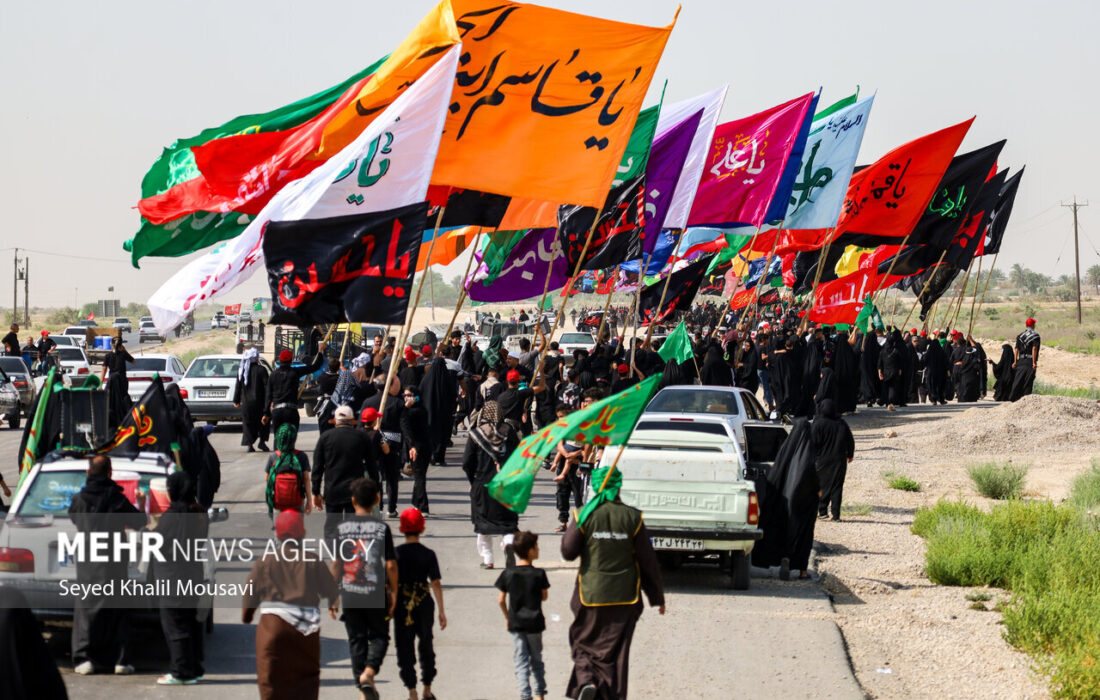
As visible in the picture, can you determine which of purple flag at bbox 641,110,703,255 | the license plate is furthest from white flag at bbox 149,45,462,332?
purple flag at bbox 641,110,703,255

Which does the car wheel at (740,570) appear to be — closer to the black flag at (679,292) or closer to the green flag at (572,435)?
the green flag at (572,435)

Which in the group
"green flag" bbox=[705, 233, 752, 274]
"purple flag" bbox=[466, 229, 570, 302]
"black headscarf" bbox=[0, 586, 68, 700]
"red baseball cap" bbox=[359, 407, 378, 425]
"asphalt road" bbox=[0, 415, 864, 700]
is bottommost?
"asphalt road" bbox=[0, 415, 864, 700]

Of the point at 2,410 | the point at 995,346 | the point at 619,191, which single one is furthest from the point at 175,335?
the point at 619,191

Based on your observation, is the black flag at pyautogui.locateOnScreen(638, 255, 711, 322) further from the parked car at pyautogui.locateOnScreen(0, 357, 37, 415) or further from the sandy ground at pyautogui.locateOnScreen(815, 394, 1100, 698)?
the parked car at pyautogui.locateOnScreen(0, 357, 37, 415)

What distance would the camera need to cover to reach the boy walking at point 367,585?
746 cm

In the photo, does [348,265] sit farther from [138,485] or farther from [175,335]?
[175,335]

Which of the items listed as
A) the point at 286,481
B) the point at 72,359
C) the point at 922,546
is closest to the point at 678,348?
the point at 922,546

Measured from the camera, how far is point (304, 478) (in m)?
10.7

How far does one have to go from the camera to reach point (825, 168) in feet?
77.4

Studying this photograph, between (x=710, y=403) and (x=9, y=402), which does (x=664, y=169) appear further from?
(x=9, y=402)

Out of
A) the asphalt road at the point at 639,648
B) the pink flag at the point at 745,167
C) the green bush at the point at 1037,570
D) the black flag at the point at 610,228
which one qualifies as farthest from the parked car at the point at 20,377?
the green bush at the point at 1037,570

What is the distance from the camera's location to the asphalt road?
27.2ft

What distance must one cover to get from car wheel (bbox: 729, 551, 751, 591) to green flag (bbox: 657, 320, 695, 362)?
37.0 feet

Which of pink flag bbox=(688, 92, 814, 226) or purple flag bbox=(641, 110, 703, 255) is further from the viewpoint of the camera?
pink flag bbox=(688, 92, 814, 226)
